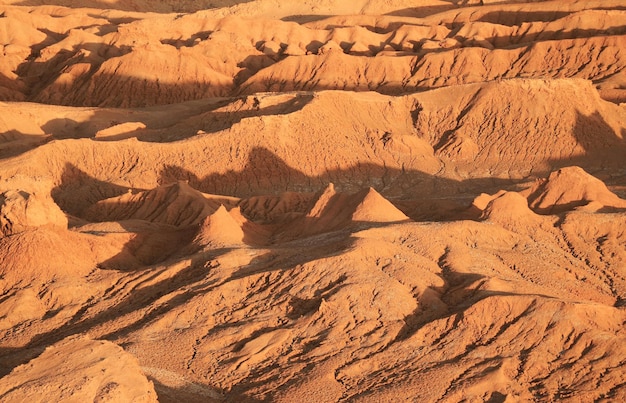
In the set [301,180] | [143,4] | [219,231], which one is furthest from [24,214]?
[143,4]

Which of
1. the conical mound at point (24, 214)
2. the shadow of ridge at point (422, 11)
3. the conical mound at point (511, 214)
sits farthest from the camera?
the shadow of ridge at point (422, 11)

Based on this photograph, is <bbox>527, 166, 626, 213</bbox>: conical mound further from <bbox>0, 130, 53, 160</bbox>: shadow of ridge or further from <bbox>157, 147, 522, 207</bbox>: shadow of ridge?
<bbox>0, 130, 53, 160</bbox>: shadow of ridge

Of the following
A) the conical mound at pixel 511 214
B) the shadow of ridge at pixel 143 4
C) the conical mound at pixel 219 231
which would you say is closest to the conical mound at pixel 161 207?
the conical mound at pixel 219 231

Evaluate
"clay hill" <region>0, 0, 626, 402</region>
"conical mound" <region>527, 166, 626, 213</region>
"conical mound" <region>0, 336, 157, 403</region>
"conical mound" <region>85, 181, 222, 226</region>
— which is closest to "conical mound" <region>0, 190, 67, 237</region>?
"clay hill" <region>0, 0, 626, 402</region>

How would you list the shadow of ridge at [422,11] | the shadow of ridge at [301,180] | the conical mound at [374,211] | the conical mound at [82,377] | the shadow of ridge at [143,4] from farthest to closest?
the shadow of ridge at [143,4] → the shadow of ridge at [422,11] → the shadow of ridge at [301,180] → the conical mound at [374,211] → the conical mound at [82,377]

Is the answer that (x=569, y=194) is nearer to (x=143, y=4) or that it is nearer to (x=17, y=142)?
(x=17, y=142)

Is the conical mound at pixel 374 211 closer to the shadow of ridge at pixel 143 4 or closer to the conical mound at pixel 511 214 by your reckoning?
the conical mound at pixel 511 214

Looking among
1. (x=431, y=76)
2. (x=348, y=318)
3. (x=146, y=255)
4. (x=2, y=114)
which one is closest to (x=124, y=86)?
(x=2, y=114)
